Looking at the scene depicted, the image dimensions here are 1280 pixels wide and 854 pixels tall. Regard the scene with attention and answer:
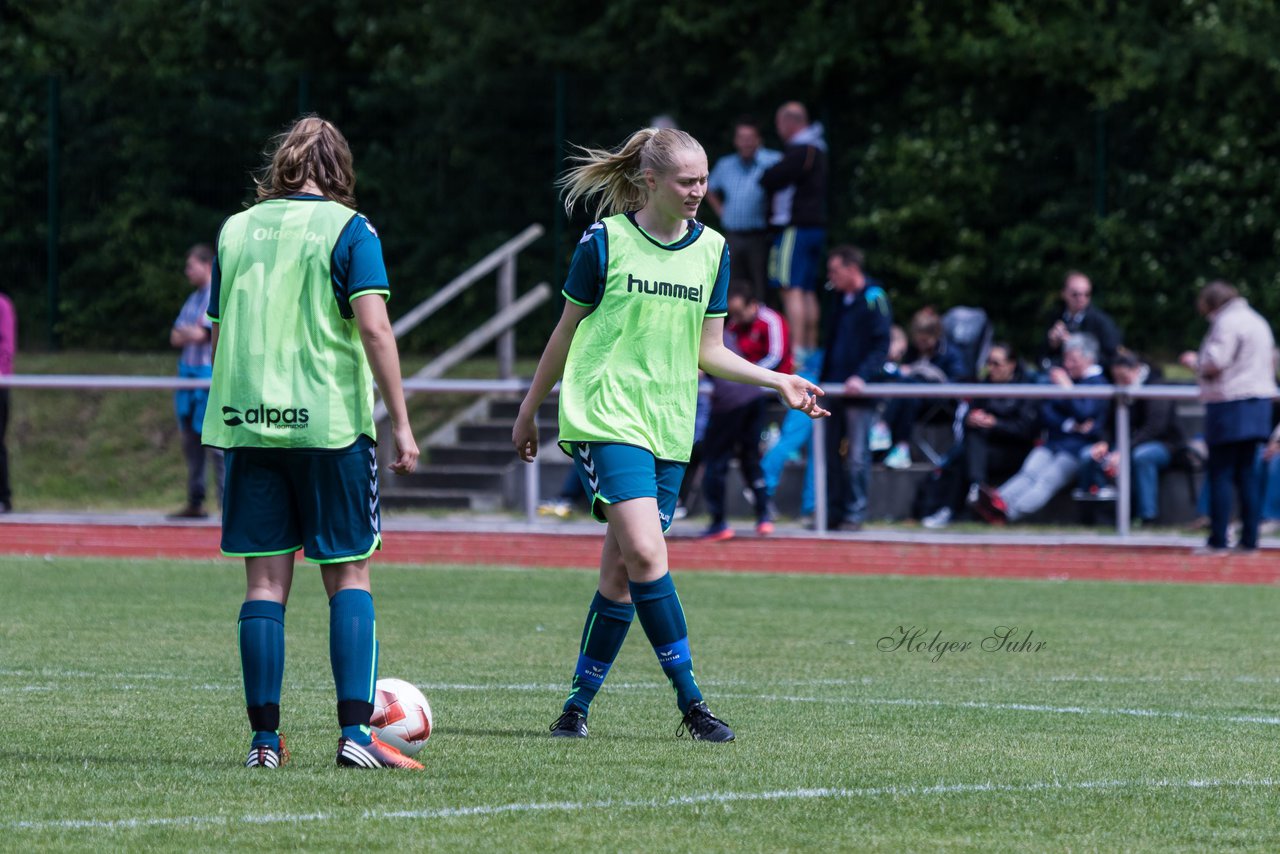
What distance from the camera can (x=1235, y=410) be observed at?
561 inches

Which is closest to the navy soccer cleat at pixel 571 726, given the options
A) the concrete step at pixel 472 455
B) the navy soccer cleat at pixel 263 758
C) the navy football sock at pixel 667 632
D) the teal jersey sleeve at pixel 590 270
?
the navy football sock at pixel 667 632

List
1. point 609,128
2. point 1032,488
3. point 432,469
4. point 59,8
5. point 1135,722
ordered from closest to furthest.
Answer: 1. point 1135,722
2. point 1032,488
3. point 432,469
4. point 609,128
5. point 59,8

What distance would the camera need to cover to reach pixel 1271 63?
21781 millimetres

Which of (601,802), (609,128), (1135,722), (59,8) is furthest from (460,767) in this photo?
(59,8)

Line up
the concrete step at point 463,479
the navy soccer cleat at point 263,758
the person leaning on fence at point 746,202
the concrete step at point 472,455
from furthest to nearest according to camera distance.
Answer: the concrete step at point 472,455
the concrete step at point 463,479
the person leaning on fence at point 746,202
the navy soccer cleat at point 263,758

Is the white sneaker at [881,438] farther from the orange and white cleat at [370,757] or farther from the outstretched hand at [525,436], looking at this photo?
the orange and white cleat at [370,757]

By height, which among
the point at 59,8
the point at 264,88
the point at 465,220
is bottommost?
the point at 465,220

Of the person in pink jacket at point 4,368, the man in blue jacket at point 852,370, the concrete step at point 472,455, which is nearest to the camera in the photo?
the man in blue jacket at point 852,370

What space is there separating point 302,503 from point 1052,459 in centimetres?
1128

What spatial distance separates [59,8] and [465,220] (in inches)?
401

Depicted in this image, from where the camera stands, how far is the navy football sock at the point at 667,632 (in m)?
6.41

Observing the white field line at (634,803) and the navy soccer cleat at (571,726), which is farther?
the navy soccer cleat at (571,726)

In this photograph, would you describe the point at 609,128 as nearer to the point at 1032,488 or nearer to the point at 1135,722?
the point at 1032,488

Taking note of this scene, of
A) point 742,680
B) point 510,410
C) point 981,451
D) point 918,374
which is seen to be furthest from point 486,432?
point 742,680
